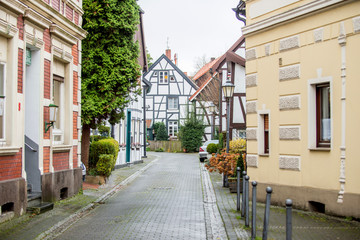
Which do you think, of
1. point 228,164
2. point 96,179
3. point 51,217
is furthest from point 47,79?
point 228,164

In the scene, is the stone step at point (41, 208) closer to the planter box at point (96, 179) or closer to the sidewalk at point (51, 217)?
the sidewalk at point (51, 217)

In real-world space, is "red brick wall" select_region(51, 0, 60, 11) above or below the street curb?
above

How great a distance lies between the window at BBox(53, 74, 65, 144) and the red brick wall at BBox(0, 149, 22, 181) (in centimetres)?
314

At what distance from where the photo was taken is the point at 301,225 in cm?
928

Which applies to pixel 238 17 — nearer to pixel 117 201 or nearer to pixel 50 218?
pixel 117 201

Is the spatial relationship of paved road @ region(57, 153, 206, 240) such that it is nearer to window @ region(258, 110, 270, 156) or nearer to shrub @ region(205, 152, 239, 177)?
shrub @ region(205, 152, 239, 177)

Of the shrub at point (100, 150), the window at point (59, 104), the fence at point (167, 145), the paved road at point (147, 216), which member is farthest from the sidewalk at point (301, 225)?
the fence at point (167, 145)

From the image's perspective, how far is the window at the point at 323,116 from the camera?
35.4ft

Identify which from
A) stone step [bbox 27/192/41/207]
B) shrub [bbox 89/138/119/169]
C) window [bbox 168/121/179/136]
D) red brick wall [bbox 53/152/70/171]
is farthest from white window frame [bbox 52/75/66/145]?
window [bbox 168/121/179/136]

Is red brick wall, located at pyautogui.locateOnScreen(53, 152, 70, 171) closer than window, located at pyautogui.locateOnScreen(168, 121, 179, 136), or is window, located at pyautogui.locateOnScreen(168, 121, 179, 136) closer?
red brick wall, located at pyautogui.locateOnScreen(53, 152, 70, 171)

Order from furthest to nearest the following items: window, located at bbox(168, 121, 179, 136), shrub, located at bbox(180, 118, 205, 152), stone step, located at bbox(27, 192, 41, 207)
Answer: window, located at bbox(168, 121, 179, 136) < shrub, located at bbox(180, 118, 205, 152) < stone step, located at bbox(27, 192, 41, 207)

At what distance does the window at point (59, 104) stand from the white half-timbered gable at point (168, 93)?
41.7 meters

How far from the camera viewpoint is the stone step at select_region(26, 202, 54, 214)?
10859 mm

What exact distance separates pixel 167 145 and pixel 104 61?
109 ft
